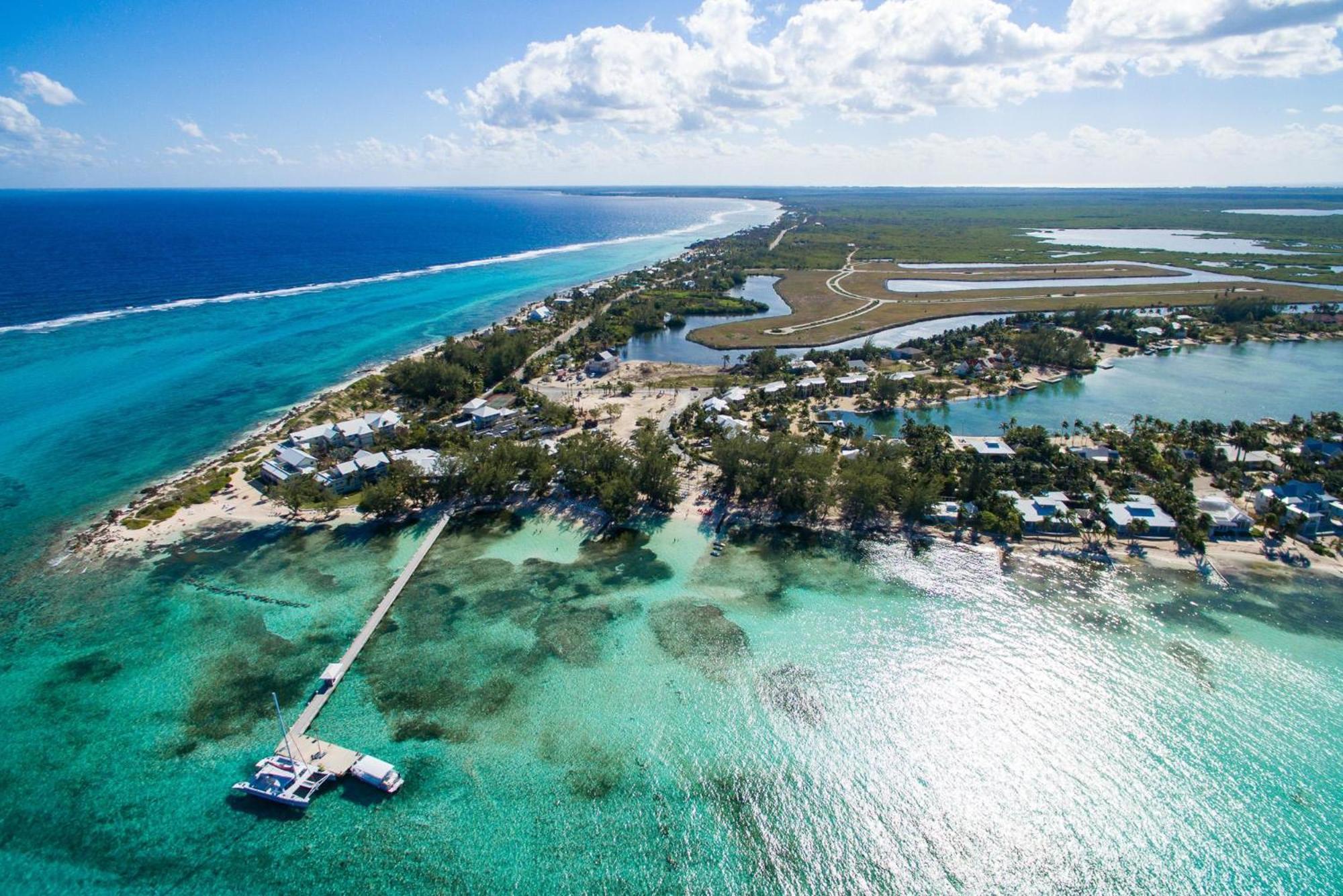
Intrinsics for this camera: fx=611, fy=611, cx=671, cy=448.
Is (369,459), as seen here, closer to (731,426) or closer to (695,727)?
(731,426)

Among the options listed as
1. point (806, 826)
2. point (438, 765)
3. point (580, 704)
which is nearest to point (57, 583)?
point (438, 765)

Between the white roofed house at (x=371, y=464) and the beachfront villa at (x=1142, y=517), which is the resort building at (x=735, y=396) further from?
the beachfront villa at (x=1142, y=517)

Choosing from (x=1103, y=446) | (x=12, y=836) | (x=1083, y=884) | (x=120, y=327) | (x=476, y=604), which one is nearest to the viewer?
(x=1083, y=884)

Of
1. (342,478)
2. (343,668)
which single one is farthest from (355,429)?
(343,668)

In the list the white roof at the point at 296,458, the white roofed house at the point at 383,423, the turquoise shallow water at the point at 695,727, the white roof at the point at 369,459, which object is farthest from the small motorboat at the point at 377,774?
the white roofed house at the point at 383,423

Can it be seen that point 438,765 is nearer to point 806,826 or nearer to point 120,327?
point 806,826

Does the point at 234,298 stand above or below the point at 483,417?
above

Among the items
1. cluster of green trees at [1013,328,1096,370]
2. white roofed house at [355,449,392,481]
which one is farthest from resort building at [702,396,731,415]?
cluster of green trees at [1013,328,1096,370]
